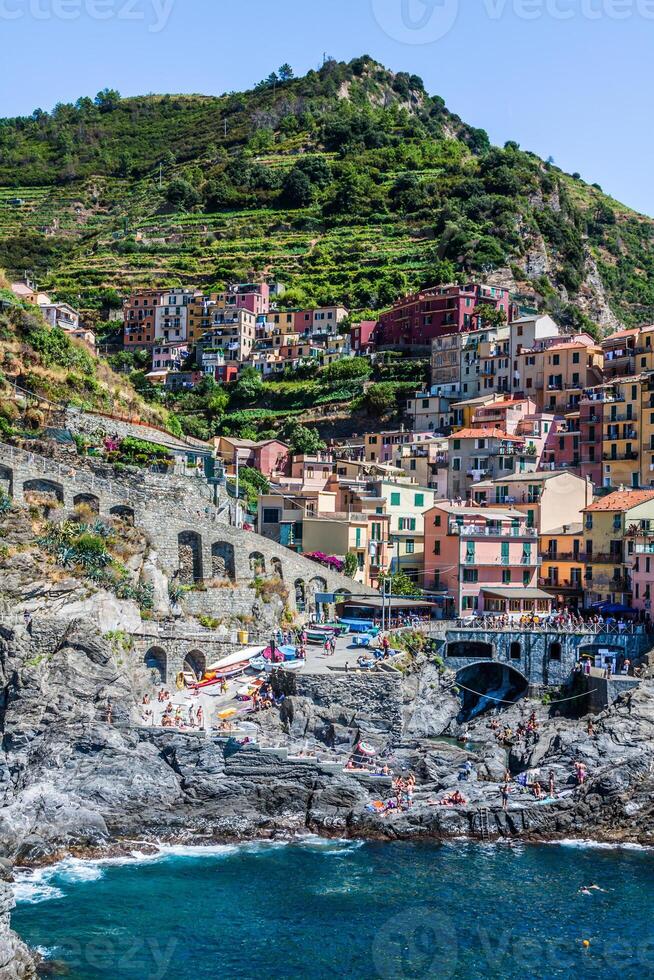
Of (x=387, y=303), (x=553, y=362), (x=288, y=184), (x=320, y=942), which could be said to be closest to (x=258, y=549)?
(x=320, y=942)

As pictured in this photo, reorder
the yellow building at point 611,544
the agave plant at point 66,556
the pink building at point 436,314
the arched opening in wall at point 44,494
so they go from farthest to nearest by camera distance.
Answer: the pink building at point 436,314
the yellow building at point 611,544
the arched opening in wall at point 44,494
the agave plant at point 66,556

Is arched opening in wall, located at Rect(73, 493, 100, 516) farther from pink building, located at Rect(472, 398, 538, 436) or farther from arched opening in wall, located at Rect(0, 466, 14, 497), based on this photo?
pink building, located at Rect(472, 398, 538, 436)

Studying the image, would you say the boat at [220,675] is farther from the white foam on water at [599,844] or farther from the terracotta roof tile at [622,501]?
the terracotta roof tile at [622,501]

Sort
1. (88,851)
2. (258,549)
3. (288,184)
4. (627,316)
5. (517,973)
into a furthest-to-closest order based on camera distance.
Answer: (288,184) → (627,316) → (258,549) → (88,851) → (517,973)

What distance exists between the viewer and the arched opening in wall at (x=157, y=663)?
47.0m

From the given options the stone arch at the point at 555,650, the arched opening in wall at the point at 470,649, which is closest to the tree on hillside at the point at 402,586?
the arched opening in wall at the point at 470,649

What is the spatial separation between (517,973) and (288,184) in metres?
125

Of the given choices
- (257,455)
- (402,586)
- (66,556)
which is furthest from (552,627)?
(257,455)

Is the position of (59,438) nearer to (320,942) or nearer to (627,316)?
(320,942)

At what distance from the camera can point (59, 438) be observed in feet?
182

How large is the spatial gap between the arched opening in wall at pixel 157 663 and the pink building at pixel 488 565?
55.7 ft

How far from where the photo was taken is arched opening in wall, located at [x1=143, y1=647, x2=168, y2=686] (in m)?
47.0

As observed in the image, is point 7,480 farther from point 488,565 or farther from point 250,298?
point 250,298

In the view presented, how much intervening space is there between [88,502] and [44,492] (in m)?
2.01
